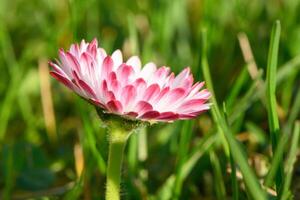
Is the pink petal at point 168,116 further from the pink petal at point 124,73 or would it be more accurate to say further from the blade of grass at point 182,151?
the blade of grass at point 182,151

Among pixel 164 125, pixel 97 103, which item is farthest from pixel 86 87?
pixel 164 125

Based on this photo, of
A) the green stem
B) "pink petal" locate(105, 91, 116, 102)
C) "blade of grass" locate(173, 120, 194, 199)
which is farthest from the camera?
"blade of grass" locate(173, 120, 194, 199)

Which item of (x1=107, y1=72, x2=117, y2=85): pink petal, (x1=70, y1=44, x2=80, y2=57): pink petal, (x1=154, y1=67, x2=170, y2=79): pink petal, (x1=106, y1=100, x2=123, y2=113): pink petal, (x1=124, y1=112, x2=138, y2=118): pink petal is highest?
(x1=70, y1=44, x2=80, y2=57): pink petal

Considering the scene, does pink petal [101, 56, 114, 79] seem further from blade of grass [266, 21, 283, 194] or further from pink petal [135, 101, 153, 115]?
blade of grass [266, 21, 283, 194]

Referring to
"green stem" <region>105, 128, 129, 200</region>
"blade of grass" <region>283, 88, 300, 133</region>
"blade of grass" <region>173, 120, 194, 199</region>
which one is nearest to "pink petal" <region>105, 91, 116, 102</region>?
"green stem" <region>105, 128, 129, 200</region>

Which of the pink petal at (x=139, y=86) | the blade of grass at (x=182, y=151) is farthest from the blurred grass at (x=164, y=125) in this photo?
the pink petal at (x=139, y=86)

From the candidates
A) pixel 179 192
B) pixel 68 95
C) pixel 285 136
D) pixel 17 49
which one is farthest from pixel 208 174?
pixel 17 49

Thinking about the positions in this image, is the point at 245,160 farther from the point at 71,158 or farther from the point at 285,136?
the point at 71,158
